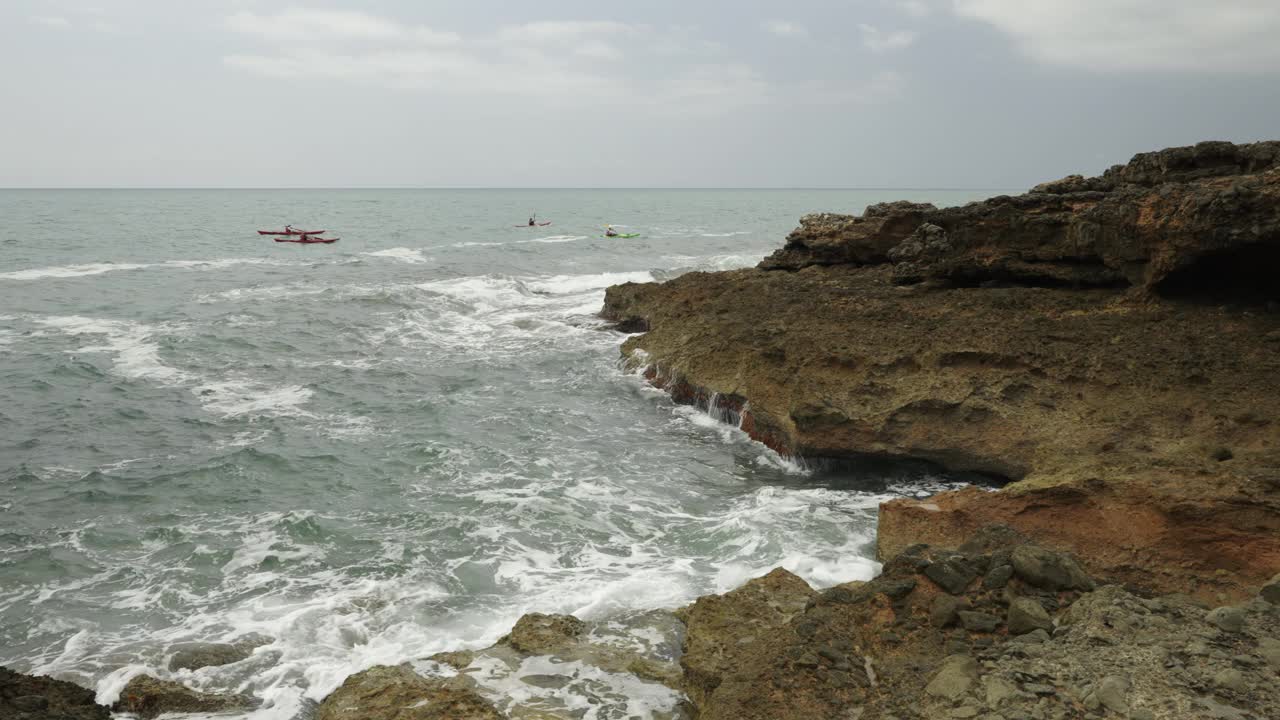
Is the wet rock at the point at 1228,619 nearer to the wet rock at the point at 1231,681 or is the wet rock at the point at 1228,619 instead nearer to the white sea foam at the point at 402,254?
the wet rock at the point at 1231,681

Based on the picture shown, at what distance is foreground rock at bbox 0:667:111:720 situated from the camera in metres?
5.70

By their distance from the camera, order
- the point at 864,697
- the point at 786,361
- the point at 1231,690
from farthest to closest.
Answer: the point at 786,361 < the point at 864,697 < the point at 1231,690

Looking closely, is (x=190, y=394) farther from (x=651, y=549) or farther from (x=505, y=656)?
(x=505, y=656)

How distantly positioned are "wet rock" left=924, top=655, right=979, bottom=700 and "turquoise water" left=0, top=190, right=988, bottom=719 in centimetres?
235

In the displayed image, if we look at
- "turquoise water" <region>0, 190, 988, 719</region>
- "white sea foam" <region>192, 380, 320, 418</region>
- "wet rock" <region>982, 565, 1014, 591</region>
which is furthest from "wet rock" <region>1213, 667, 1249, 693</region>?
"white sea foam" <region>192, 380, 320, 418</region>

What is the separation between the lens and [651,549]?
32.7ft

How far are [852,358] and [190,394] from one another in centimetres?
1303

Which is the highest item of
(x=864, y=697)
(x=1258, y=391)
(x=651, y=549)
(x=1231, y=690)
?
(x=1258, y=391)

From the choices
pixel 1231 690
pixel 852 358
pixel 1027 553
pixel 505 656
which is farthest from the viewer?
pixel 852 358

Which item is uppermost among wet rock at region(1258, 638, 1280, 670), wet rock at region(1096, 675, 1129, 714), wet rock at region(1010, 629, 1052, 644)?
wet rock at region(1258, 638, 1280, 670)

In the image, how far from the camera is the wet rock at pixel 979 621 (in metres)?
5.63

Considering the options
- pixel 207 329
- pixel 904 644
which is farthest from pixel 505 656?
pixel 207 329

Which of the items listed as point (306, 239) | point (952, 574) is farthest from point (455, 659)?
point (306, 239)

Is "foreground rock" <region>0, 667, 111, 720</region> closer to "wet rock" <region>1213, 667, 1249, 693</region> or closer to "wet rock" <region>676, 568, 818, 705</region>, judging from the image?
"wet rock" <region>676, 568, 818, 705</region>
